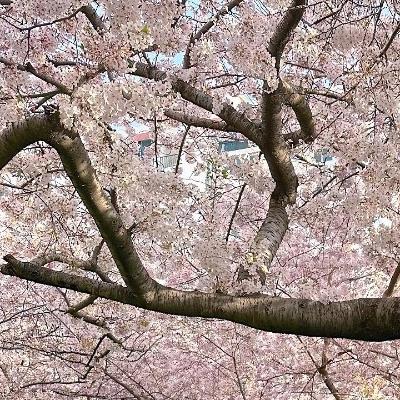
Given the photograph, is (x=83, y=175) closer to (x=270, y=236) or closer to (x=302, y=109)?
(x=270, y=236)

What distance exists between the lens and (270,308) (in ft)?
8.00

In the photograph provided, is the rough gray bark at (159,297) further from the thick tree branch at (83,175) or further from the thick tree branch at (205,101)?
the thick tree branch at (205,101)

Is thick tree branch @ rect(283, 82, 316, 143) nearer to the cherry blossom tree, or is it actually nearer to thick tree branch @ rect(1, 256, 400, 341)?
the cherry blossom tree

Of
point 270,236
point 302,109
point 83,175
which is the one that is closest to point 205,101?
point 302,109

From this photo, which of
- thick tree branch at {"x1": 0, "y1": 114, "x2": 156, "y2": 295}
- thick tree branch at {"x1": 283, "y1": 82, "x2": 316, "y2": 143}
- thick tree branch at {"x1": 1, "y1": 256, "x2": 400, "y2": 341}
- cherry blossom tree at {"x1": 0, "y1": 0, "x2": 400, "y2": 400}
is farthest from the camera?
thick tree branch at {"x1": 283, "y1": 82, "x2": 316, "y2": 143}

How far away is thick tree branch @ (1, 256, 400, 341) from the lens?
7.18 feet

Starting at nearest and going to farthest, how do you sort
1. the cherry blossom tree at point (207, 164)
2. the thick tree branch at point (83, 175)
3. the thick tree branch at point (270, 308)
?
the thick tree branch at point (270, 308) < the thick tree branch at point (83, 175) < the cherry blossom tree at point (207, 164)

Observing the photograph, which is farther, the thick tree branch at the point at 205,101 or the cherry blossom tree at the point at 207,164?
the thick tree branch at the point at 205,101

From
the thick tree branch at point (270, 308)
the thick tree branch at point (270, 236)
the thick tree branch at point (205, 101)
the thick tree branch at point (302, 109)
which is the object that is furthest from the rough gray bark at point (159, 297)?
the thick tree branch at point (302, 109)

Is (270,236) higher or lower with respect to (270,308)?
higher

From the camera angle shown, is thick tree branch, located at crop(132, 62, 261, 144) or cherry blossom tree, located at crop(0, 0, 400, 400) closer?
cherry blossom tree, located at crop(0, 0, 400, 400)

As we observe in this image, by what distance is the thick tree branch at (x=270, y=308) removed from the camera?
7.18 feet

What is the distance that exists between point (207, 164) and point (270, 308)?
121 inches

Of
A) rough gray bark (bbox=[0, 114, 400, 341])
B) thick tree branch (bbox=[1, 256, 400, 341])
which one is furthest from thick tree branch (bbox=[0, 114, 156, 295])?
thick tree branch (bbox=[1, 256, 400, 341])
